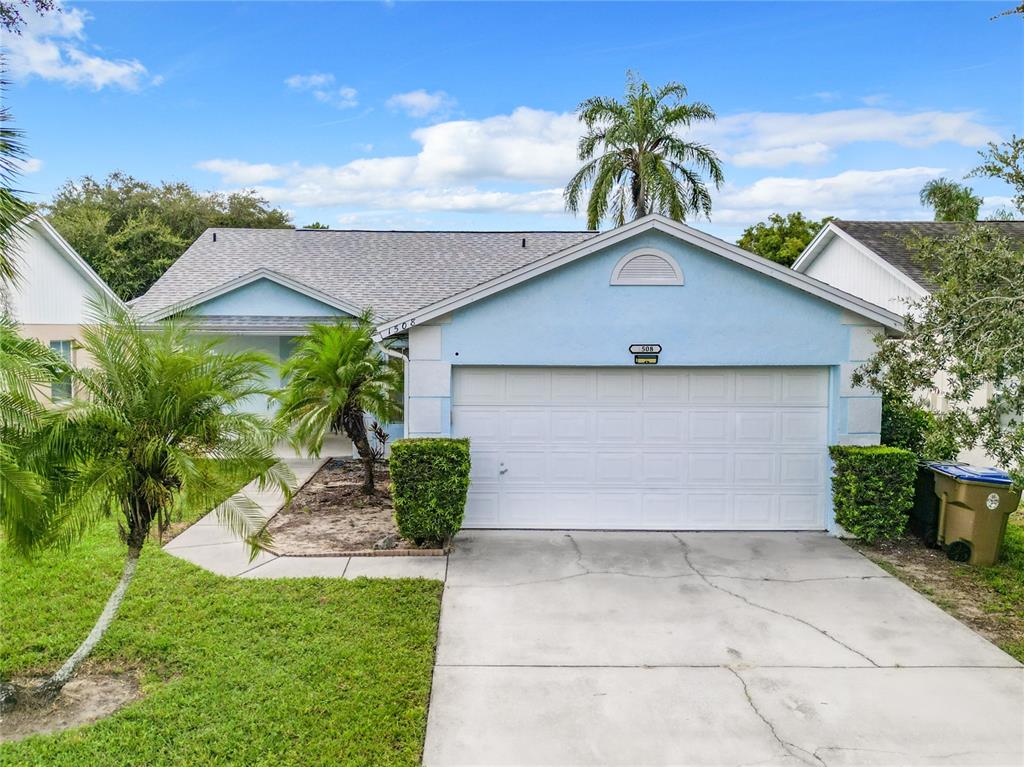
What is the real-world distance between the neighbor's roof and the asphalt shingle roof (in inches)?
308

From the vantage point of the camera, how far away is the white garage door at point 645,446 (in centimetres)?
958

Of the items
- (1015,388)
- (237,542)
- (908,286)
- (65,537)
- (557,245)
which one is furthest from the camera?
(557,245)

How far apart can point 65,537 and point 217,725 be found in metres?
1.73

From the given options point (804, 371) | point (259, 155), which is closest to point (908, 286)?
point (804, 371)

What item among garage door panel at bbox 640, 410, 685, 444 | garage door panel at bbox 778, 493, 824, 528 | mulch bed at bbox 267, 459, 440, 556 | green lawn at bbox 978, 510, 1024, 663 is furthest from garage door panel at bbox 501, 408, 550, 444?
green lawn at bbox 978, 510, 1024, 663

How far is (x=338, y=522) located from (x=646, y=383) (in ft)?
16.1

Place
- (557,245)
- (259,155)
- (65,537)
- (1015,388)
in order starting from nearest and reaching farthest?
(65,537)
(1015,388)
(557,245)
(259,155)

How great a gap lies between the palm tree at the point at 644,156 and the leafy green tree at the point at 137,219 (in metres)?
20.6

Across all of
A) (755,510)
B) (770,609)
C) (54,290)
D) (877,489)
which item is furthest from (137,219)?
(770,609)

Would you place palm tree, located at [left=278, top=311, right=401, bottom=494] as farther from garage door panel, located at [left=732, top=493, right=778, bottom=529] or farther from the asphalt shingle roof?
the asphalt shingle roof

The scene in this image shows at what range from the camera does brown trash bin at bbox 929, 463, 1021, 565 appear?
8.27 meters

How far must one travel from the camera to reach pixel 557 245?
2094 centimetres

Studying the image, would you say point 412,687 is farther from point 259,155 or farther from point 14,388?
point 259,155

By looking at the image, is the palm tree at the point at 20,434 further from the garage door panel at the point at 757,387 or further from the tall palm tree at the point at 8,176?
the garage door panel at the point at 757,387
